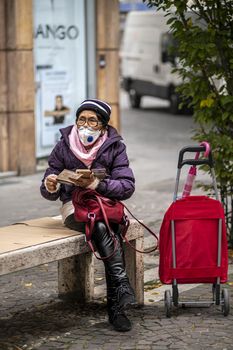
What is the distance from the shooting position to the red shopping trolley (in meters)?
6.53

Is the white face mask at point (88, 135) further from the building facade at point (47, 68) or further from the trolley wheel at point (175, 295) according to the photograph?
the building facade at point (47, 68)

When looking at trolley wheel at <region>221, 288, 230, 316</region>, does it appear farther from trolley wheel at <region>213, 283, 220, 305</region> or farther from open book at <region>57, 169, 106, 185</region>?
open book at <region>57, 169, 106, 185</region>

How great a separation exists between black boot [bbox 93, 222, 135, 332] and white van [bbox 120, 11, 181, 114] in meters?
17.8

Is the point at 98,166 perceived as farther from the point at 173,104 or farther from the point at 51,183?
the point at 173,104

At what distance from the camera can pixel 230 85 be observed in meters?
8.46

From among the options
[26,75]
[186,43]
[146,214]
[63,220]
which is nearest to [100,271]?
[63,220]

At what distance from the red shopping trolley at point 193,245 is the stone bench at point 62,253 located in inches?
14.5

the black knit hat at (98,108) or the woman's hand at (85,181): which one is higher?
the black knit hat at (98,108)

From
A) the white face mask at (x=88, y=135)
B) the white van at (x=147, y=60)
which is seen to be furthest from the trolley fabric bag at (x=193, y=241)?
the white van at (x=147, y=60)

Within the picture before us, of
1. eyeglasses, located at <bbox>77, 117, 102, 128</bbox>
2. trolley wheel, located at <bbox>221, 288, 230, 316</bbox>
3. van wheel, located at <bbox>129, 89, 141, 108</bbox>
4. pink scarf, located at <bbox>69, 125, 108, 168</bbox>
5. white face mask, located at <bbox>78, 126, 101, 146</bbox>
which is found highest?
eyeglasses, located at <bbox>77, 117, 102, 128</bbox>

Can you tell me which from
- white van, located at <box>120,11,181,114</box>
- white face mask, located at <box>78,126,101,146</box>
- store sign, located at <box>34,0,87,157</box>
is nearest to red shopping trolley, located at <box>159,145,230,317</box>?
white face mask, located at <box>78,126,101,146</box>

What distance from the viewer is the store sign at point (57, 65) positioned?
14.2 meters

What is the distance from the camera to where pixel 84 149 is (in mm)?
6699

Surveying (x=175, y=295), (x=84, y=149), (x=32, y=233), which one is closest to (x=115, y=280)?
(x=175, y=295)
